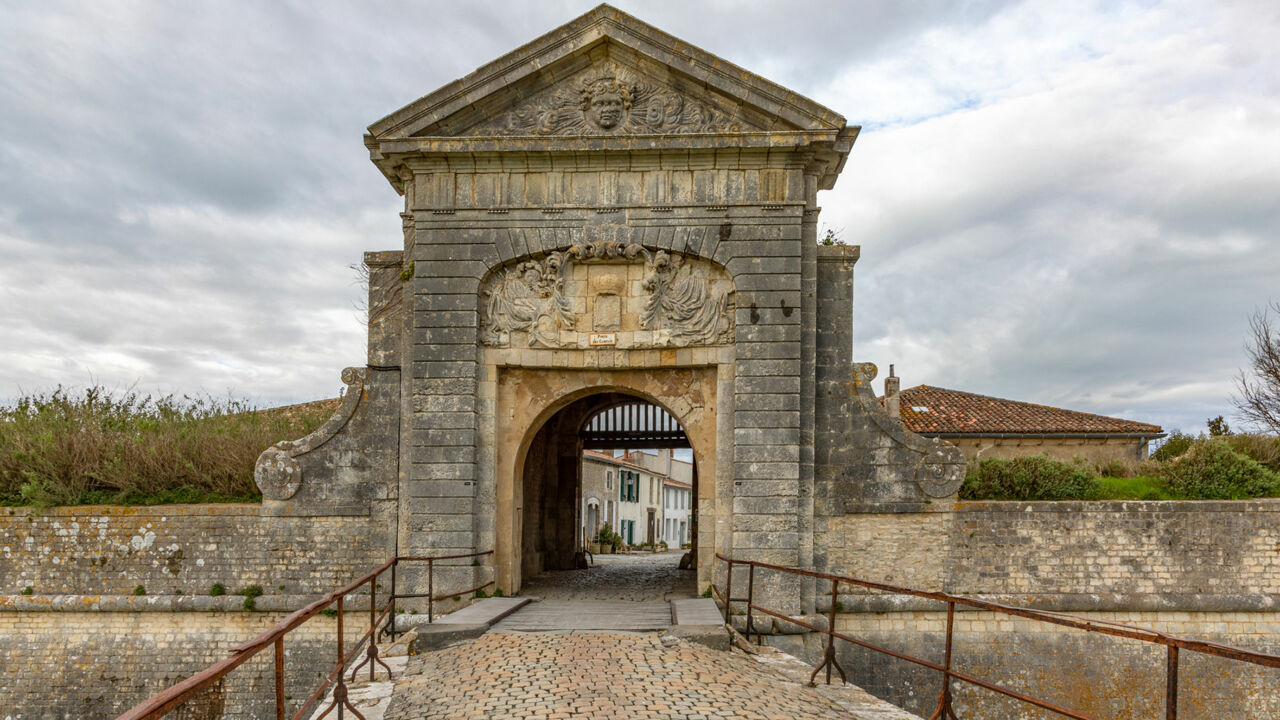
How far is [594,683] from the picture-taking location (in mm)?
6766

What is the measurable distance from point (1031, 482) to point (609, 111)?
7137mm

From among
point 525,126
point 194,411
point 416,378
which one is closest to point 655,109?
point 525,126

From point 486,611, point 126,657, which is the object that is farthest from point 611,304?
point 126,657

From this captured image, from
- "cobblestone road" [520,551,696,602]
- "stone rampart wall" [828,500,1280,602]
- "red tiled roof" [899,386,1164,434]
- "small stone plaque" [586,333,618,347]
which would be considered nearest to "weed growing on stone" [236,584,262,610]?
"cobblestone road" [520,551,696,602]

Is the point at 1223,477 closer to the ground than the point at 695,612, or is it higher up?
higher up

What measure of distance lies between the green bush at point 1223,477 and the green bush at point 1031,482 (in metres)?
1.25

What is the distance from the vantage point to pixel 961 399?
23344 mm

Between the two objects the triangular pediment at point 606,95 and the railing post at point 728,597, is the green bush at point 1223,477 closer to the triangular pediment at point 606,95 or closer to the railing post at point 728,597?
the railing post at point 728,597

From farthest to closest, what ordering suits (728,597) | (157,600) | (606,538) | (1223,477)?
(606,538) → (1223,477) → (157,600) → (728,597)

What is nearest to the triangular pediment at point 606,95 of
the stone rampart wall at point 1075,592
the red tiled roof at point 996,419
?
the stone rampart wall at point 1075,592

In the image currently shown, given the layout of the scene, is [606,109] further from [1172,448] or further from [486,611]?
[1172,448]

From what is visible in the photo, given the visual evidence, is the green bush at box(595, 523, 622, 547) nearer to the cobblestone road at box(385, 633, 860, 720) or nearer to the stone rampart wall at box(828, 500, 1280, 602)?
the stone rampart wall at box(828, 500, 1280, 602)

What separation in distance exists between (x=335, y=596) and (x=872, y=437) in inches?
282

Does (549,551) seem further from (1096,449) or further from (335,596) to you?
(1096,449)
